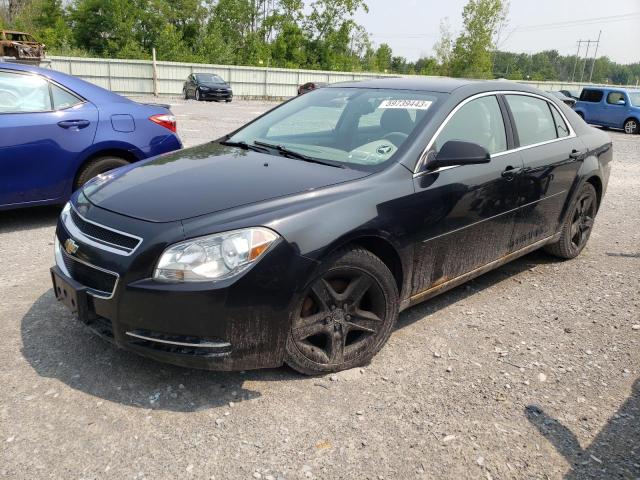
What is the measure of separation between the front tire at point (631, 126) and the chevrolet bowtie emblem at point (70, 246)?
72.9ft

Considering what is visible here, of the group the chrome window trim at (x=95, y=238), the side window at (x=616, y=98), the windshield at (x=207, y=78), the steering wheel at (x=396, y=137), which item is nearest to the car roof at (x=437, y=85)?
the steering wheel at (x=396, y=137)

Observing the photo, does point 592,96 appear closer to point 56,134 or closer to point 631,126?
point 631,126

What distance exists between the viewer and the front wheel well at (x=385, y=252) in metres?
3.09

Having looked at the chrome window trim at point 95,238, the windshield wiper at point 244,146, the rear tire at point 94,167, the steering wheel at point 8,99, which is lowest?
the rear tire at point 94,167

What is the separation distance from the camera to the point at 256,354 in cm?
275

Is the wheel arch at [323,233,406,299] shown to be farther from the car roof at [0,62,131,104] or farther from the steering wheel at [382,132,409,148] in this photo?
the car roof at [0,62,131,104]

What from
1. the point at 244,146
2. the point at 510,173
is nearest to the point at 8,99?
the point at 244,146

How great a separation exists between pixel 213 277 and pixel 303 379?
2.78 feet

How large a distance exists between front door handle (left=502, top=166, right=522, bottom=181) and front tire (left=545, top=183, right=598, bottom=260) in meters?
1.18

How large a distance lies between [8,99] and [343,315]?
403cm

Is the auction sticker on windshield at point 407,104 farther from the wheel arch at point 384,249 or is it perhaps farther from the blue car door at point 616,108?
the blue car door at point 616,108

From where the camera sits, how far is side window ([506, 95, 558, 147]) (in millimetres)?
4266

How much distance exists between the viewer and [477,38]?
4534 cm

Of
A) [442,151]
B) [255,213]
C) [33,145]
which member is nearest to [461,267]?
[442,151]
